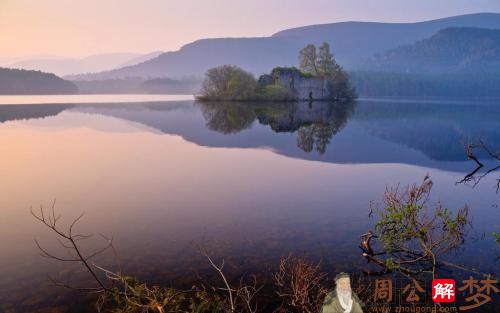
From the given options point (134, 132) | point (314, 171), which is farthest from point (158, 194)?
point (134, 132)

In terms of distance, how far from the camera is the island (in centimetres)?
12094

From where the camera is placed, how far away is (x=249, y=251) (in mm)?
12930

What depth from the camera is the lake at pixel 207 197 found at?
479 inches

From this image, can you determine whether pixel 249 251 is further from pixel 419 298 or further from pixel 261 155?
pixel 261 155

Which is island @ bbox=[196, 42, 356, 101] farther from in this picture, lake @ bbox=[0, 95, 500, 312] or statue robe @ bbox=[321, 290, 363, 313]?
statue robe @ bbox=[321, 290, 363, 313]

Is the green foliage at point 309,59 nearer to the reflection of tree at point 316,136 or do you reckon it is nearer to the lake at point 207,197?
the reflection of tree at point 316,136

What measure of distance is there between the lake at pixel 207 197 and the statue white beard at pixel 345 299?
18.7 ft

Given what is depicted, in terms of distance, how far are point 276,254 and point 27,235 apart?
985 centimetres

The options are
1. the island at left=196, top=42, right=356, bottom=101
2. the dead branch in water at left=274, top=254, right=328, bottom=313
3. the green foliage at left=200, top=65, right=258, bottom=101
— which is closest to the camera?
the dead branch in water at left=274, top=254, right=328, bottom=313

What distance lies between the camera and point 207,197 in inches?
779

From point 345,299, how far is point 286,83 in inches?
4825

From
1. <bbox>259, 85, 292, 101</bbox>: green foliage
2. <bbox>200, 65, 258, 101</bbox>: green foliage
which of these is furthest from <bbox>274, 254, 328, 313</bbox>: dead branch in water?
<bbox>259, 85, 292, 101</bbox>: green foliage

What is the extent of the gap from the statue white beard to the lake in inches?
225

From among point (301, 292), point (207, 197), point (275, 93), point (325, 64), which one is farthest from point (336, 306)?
point (325, 64)
